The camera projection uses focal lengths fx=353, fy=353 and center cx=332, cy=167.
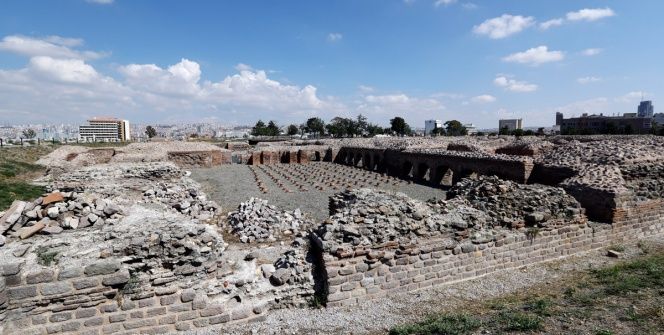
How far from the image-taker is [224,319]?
5.18 m

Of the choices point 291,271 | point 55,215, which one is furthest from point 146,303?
point 55,215

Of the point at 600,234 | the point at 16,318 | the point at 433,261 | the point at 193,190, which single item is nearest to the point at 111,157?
the point at 193,190

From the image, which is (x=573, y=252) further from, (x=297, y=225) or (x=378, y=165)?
(x=378, y=165)

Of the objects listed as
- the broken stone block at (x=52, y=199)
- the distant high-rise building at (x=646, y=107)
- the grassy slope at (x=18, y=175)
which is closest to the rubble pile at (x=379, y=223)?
the broken stone block at (x=52, y=199)

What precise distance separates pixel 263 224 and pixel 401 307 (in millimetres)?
5362

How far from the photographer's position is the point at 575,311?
4.74 meters

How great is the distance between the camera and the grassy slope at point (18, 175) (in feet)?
44.0

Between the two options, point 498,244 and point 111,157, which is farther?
point 111,157

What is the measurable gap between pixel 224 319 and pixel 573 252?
7.47 metres

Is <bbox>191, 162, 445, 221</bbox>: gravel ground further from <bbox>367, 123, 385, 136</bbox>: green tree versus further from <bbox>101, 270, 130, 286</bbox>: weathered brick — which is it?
<bbox>367, 123, 385, 136</bbox>: green tree

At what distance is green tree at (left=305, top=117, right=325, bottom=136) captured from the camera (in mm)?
94875

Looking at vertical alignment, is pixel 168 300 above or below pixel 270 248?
above

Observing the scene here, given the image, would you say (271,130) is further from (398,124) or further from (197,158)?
(197,158)

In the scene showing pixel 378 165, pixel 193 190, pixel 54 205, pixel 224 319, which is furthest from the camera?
pixel 378 165
